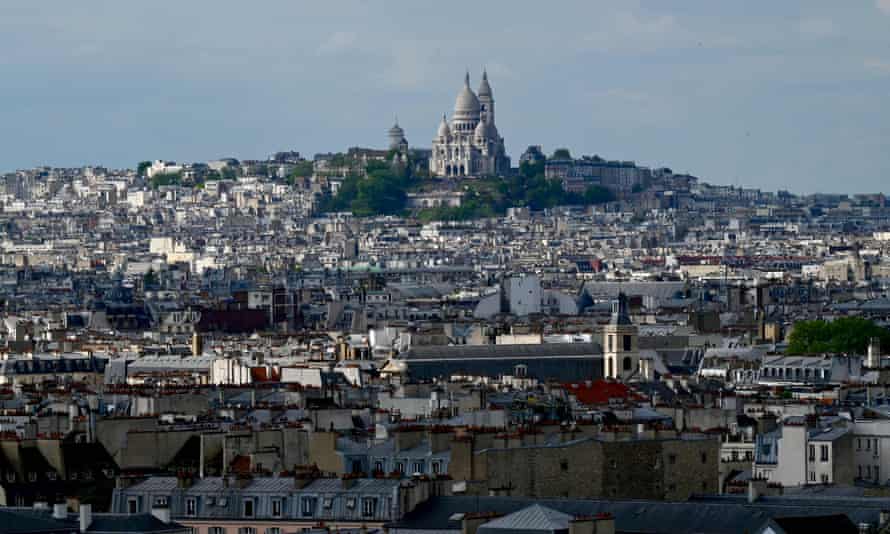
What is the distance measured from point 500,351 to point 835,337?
25.2 ft

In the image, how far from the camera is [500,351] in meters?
70.6

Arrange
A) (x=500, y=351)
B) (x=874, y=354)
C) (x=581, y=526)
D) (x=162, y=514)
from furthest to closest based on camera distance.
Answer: (x=500, y=351)
(x=874, y=354)
(x=162, y=514)
(x=581, y=526)

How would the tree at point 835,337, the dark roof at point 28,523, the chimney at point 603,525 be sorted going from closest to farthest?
the chimney at point 603,525, the dark roof at point 28,523, the tree at point 835,337

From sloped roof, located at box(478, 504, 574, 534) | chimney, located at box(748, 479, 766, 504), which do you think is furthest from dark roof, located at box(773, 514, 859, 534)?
chimney, located at box(748, 479, 766, 504)

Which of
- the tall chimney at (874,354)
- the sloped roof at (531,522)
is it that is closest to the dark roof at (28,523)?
the sloped roof at (531,522)

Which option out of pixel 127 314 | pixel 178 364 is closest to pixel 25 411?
pixel 178 364

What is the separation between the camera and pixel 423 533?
89.3 ft

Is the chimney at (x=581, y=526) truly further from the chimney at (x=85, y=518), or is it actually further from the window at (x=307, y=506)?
the window at (x=307, y=506)

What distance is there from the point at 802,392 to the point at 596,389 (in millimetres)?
3115

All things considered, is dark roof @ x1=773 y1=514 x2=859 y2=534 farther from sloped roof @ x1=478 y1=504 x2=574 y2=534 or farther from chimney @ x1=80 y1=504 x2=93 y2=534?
chimney @ x1=80 y1=504 x2=93 y2=534

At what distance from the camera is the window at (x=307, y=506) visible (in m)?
29.0

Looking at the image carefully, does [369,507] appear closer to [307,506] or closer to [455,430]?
[307,506]

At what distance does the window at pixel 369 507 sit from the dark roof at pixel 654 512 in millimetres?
385

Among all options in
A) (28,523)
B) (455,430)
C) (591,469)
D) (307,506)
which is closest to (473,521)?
(307,506)
